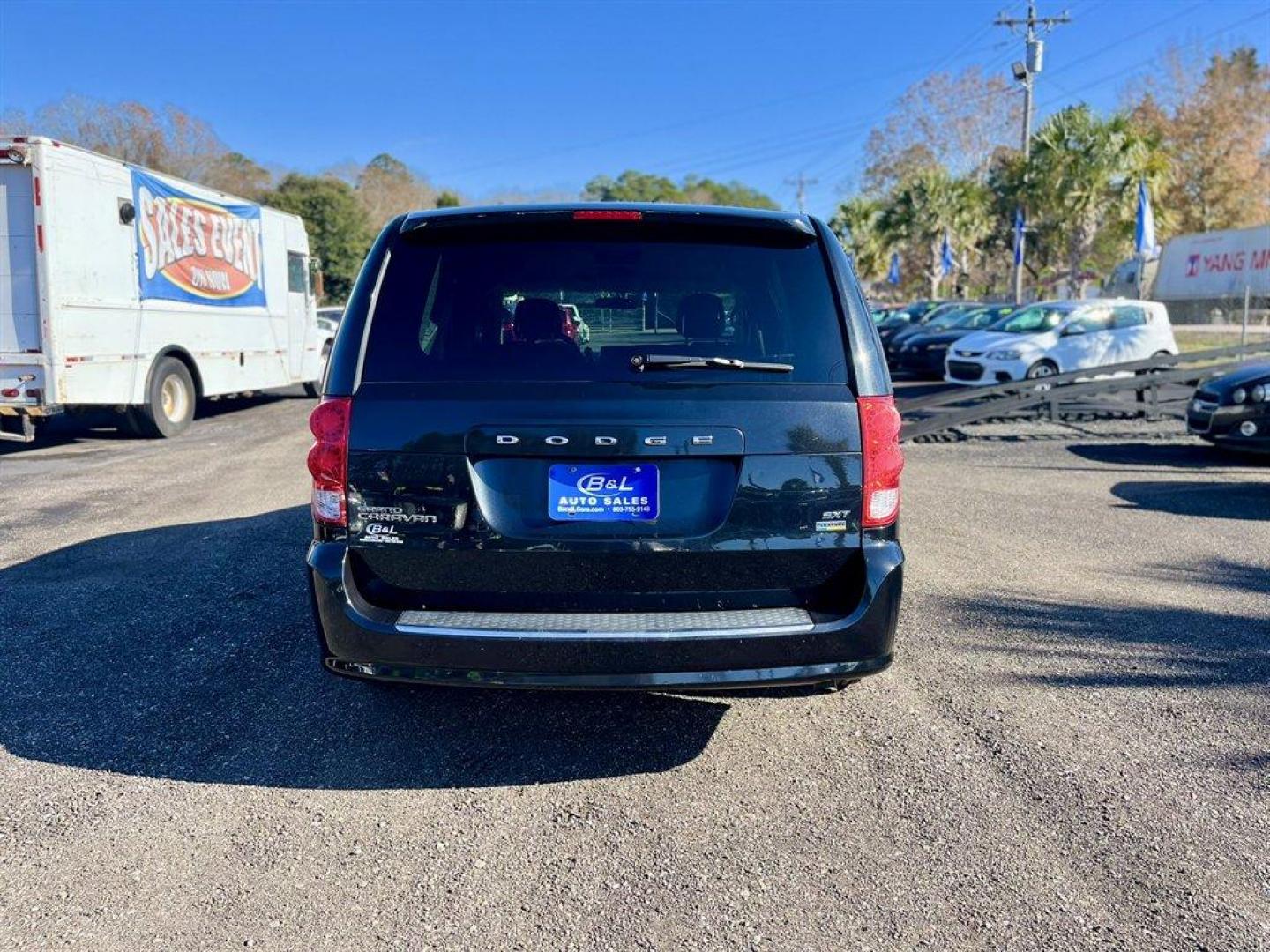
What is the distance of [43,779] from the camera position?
11.4 feet

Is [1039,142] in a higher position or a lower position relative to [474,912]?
higher

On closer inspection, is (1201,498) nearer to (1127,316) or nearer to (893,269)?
(1127,316)

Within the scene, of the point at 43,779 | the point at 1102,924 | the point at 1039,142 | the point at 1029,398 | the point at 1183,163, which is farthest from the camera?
the point at 1183,163

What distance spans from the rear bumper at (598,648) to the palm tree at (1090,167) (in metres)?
32.5

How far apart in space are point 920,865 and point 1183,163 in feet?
192

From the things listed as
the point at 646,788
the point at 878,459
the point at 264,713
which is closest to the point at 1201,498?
the point at 878,459

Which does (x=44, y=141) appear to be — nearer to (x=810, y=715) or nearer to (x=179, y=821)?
(x=179, y=821)

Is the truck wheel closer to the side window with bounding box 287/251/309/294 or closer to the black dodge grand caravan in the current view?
the side window with bounding box 287/251/309/294

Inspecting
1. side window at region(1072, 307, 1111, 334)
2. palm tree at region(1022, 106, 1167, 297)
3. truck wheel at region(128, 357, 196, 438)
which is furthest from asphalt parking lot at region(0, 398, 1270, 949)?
palm tree at region(1022, 106, 1167, 297)

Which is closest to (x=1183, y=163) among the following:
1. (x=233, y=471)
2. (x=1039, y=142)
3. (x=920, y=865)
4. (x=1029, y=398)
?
(x=1039, y=142)

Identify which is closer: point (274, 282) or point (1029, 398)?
point (1029, 398)

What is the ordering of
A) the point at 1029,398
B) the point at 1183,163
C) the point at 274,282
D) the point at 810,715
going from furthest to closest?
the point at 1183,163
the point at 274,282
the point at 1029,398
the point at 810,715

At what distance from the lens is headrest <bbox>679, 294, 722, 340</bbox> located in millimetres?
3510

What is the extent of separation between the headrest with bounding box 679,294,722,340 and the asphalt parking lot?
1324 millimetres
